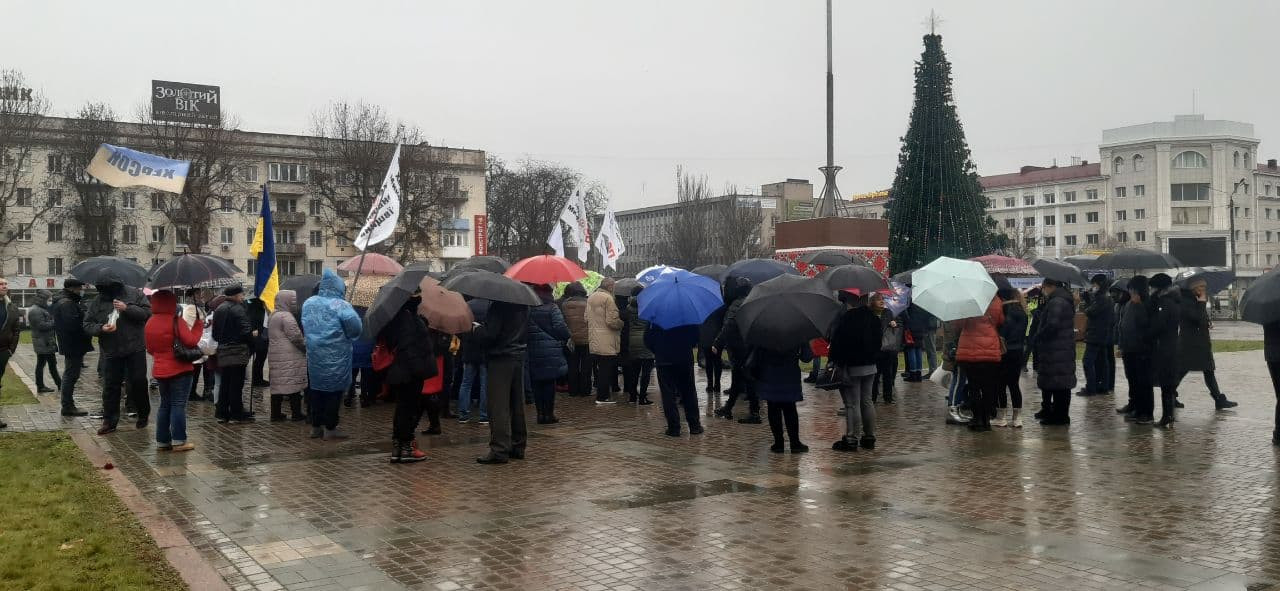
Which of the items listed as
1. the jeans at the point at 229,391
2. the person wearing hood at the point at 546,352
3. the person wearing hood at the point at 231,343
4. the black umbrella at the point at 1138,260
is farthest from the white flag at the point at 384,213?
the black umbrella at the point at 1138,260

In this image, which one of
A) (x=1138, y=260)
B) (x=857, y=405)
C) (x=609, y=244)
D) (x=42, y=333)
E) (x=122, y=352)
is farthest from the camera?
(x=609, y=244)

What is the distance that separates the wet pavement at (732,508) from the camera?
247 inches

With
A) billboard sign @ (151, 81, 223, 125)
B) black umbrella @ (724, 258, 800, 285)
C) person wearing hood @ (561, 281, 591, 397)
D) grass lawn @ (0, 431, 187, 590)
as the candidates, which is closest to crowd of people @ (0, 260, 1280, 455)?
person wearing hood @ (561, 281, 591, 397)

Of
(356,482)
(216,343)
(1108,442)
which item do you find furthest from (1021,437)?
(216,343)

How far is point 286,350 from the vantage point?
1262 cm

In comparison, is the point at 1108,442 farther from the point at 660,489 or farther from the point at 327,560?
the point at 327,560

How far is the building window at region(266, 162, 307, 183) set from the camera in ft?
265

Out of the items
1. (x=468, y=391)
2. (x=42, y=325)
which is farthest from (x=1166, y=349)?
(x=42, y=325)

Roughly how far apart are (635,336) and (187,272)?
6023 millimetres

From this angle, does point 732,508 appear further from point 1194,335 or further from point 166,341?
point 1194,335

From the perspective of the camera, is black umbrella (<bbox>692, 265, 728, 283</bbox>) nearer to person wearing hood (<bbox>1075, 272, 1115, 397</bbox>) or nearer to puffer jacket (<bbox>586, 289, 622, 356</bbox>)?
puffer jacket (<bbox>586, 289, 622, 356</bbox>)

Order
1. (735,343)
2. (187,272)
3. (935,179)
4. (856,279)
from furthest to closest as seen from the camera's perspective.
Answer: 1. (935,179)
2. (187,272)
3. (735,343)
4. (856,279)

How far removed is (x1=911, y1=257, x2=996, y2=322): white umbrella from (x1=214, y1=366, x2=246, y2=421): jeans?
8.27 m

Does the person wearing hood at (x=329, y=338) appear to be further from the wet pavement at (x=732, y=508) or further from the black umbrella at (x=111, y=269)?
the black umbrella at (x=111, y=269)
